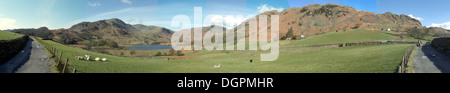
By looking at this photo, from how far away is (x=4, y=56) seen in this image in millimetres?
20109

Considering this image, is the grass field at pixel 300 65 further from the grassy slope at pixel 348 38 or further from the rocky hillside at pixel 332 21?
the rocky hillside at pixel 332 21

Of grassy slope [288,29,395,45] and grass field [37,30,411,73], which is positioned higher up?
grassy slope [288,29,395,45]

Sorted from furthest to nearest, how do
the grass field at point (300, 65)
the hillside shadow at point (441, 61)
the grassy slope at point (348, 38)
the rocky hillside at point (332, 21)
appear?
the rocky hillside at point (332, 21) → the grassy slope at point (348, 38) → the grass field at point (300, 65) → the hillside shadow at point (441, 61)

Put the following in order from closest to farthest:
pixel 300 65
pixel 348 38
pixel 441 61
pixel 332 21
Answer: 1. pixel 441 61
2. pixel 300 65
3. pixel 348 38
4. pixel 332 21

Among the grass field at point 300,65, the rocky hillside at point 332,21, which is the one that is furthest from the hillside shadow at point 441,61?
the rocky hillside at point 332,21

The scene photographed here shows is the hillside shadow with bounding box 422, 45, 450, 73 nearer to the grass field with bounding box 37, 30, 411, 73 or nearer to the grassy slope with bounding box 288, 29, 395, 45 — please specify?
the grass field with bounding box 37, 30, 411, 73

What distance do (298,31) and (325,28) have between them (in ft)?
72.7

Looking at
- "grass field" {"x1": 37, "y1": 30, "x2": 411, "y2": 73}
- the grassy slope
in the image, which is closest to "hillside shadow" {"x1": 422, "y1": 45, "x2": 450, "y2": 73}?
"grass field" {"x1": 37, "y1": 30, "x2": 411, "y2": 73}

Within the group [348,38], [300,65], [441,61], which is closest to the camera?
[441,61]

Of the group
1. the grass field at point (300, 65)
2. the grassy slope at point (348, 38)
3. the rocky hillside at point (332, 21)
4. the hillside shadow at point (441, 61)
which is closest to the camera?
the hillside shadow at point (441, 61)

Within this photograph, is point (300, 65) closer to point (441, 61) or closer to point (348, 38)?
point (441, 61)

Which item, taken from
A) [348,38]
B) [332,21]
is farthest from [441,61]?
[332,21]
